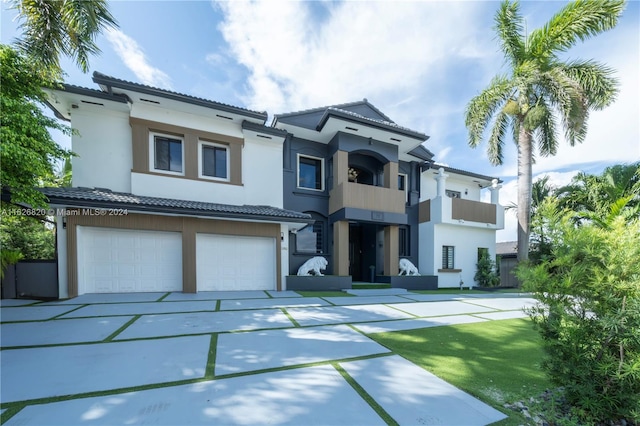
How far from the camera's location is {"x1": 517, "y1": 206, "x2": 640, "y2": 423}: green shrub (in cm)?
221

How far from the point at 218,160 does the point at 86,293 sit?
259 inches

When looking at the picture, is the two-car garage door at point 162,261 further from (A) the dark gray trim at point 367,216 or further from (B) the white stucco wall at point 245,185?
(A) the dark gray trim at point 367,216

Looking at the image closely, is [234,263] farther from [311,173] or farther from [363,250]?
[363,250]

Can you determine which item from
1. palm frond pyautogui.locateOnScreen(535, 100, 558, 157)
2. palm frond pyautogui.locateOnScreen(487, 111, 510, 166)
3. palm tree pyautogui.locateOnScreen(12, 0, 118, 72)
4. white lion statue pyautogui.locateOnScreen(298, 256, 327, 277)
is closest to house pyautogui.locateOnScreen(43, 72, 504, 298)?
white lion statue pyautogui.locateOnScreen(298, 256, 327, 277)

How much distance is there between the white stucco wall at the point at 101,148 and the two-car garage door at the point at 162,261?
2.18 m

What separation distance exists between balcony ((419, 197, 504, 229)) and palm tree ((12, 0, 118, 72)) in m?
15.1

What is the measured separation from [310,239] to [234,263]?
13.1 ft

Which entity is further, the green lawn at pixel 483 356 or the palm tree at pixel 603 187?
the palm tree at pixel 603 187

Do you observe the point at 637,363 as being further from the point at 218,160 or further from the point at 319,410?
the point at 218,160

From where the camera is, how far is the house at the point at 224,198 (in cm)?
845

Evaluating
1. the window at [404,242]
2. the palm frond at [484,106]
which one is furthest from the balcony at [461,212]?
the palm frond at [484,106]

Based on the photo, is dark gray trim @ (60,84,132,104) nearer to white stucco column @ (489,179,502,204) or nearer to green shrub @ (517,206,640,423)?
green shrub @ (517,206,640,423)

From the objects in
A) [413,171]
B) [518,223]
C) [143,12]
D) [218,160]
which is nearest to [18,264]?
[218,160]

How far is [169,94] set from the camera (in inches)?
366
